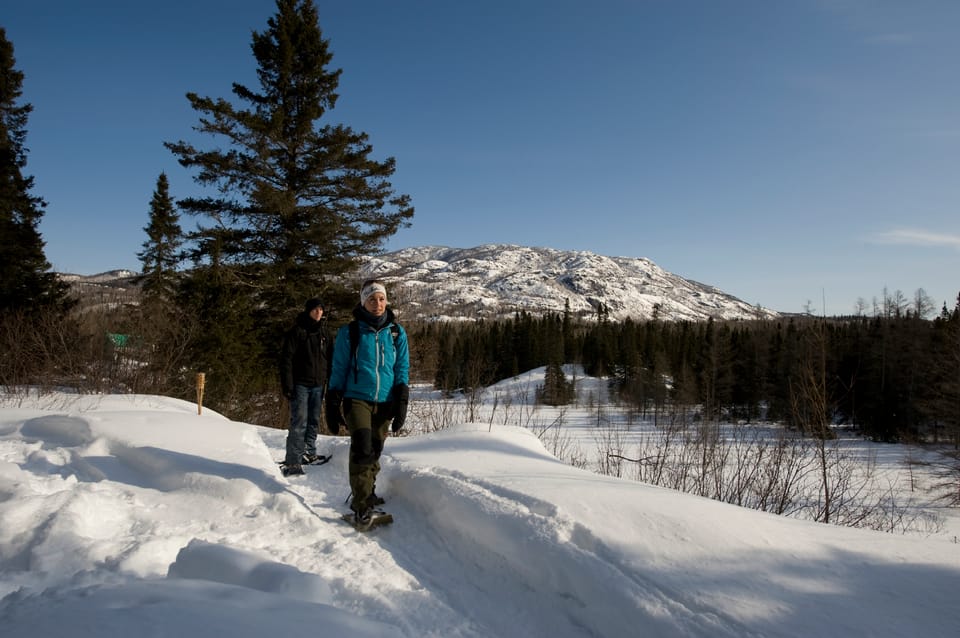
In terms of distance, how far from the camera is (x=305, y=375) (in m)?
6.22

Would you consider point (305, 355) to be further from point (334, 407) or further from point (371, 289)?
point (371, 289)

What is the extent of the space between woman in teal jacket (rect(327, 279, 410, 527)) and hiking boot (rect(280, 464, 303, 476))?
5.25 feet

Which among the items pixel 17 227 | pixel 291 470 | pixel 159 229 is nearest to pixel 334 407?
pixel 291 470

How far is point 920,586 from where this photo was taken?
2.60m

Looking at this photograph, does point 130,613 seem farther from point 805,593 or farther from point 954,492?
point 954,492

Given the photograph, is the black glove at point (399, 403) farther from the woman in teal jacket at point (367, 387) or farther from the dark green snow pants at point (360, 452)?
the dark green snow pants at point (360, 452)

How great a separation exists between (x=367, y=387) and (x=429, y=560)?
62.8 inches

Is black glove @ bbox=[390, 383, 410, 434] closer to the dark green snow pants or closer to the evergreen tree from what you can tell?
the dark green snow pants

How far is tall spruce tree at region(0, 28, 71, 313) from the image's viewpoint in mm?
18422

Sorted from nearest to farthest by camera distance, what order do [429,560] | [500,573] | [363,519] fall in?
[500,573], [429,560], [363,519]

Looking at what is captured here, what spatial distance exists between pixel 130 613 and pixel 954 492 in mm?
29981

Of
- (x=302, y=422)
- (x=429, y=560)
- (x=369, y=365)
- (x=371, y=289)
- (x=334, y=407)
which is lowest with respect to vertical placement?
(x=429, y=560)

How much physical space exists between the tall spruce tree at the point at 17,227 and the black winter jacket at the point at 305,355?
18892 millimetres

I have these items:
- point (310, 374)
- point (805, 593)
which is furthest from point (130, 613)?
point (310, 374)
